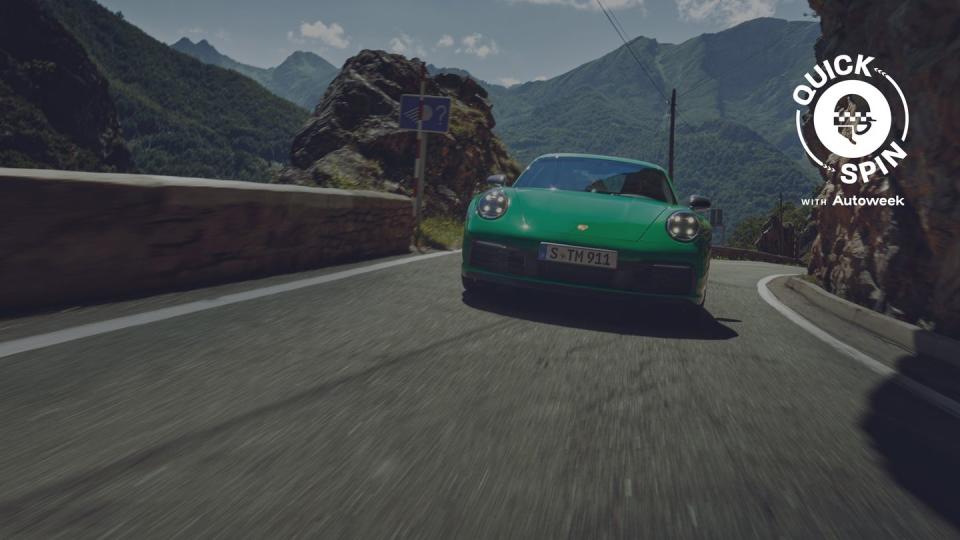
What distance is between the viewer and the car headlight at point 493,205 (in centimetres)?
503

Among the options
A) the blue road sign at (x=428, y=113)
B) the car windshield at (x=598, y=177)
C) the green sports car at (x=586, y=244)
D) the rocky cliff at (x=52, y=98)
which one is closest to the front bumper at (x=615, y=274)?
the green sports car at (x=586, y=244)

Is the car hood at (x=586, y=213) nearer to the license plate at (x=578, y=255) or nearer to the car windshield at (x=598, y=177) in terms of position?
the license plate at (x=578, y=255)

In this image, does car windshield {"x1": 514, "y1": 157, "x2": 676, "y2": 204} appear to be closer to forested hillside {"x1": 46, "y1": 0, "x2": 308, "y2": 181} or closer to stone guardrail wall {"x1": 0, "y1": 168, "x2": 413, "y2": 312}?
stone guardrail wall {"x1": 0, "y1": 168, "x2": 413, "y2": 312}

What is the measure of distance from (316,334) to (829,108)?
871 cm

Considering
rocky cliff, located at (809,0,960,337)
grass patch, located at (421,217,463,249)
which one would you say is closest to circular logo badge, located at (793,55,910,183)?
rocky cliff, located at (809,0,960,337)

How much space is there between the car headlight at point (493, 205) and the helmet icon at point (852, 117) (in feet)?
16.2

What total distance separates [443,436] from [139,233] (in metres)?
2.98

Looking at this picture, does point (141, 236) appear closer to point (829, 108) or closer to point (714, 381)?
point (714, 381)

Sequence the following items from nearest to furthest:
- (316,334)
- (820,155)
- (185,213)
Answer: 1. (316,334)
2. (185,213)
3. (820,155)

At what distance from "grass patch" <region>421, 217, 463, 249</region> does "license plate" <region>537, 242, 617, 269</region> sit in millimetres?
6444

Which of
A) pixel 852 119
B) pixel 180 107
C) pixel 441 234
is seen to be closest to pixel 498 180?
pixel 852 119

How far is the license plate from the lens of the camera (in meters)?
4.59

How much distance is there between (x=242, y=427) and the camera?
88.6 inches

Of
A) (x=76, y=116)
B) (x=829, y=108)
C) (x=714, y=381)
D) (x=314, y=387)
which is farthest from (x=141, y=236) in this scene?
(x=76, y=116)
